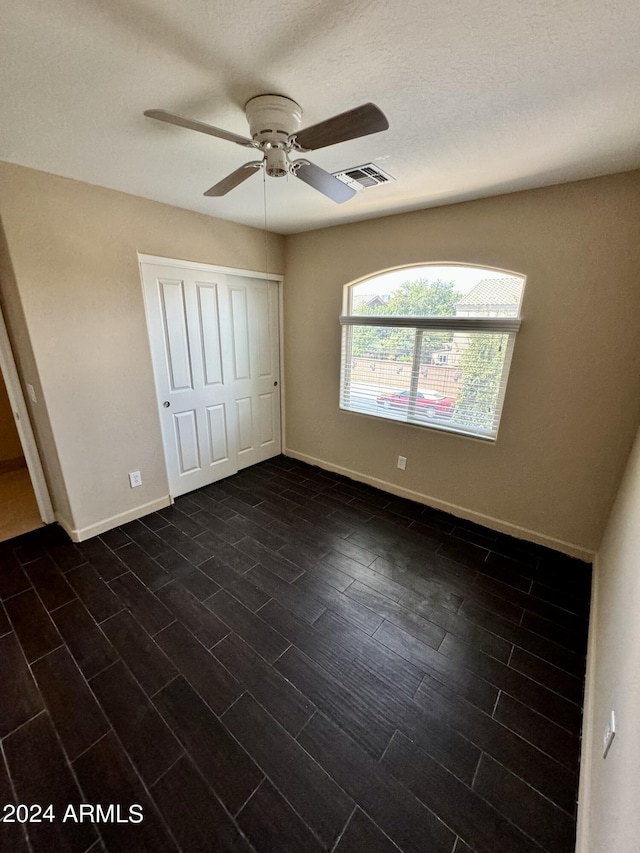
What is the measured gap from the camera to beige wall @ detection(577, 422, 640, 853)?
0.82 metres

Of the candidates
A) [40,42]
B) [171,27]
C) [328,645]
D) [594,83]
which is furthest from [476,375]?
[40,42]

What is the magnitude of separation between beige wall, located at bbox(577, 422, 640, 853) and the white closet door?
313 cm

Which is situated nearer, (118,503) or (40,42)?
(40,42)

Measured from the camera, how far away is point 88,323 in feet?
7.65

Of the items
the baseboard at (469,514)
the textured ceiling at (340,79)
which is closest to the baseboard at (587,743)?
the baseboard at (469,514)

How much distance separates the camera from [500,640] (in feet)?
5.90

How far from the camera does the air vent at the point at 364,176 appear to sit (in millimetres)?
1938

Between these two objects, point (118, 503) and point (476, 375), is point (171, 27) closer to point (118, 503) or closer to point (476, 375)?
point (476, 375)

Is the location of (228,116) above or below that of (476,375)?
above

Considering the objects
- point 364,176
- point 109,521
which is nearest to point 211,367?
point 109,521

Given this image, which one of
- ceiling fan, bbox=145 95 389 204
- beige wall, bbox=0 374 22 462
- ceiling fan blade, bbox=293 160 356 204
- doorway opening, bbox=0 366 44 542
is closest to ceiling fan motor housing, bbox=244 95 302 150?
ceiling fan, bbox=145 95 389 204

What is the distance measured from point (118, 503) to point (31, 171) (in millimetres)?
2267

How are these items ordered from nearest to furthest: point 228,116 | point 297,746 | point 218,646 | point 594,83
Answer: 1. point 594,83
2. point 297,746
3. point 228,116
4. point 218,646

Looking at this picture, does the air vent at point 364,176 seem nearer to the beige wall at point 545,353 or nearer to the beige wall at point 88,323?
the beige wall at point 545,353
